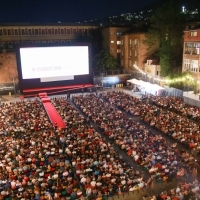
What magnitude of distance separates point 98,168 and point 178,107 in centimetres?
1400

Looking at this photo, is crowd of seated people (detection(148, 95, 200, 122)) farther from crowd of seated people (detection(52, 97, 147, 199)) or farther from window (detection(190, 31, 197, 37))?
crowd of seated people (detection(52, 97, 147, 199))

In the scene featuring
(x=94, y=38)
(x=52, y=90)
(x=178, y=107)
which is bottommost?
(x=178, y=107)

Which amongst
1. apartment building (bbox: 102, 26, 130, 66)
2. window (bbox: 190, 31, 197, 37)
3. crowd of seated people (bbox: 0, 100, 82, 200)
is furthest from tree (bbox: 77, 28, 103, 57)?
crowd of seated people (bbox: 0, 100, 82, 200)

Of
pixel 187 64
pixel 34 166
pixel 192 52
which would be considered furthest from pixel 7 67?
pixel 34 166

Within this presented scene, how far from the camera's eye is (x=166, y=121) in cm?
1986

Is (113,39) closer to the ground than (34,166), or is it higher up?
higher up

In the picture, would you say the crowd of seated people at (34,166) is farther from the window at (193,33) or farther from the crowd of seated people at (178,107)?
the window at (193,33)

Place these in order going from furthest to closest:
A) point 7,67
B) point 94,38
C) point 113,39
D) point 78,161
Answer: point 94,38 < point 113,39 < point 7,67 < point 78,161

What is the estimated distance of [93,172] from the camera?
12734mm

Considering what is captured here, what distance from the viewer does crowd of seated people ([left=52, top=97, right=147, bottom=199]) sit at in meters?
11.6

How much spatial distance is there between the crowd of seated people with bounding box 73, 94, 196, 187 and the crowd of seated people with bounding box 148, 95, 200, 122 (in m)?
6.05

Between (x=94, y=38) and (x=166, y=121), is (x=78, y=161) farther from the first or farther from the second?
(x=94, y=38)

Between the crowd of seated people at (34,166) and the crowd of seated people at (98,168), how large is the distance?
1.85 ft

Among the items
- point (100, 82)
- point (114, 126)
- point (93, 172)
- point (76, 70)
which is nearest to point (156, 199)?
point (93, 172)
